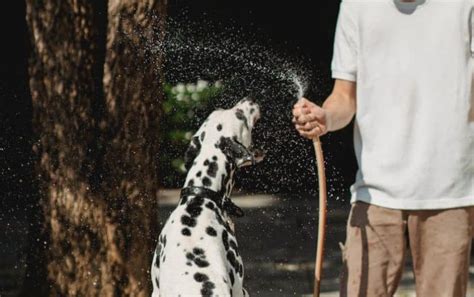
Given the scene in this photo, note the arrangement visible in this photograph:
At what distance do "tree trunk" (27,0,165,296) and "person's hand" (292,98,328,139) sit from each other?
2668mm

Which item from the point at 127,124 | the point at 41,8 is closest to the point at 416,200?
the point at 127,124

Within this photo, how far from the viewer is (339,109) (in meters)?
4.12

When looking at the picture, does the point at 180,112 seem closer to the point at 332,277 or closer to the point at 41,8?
the point at 332,277

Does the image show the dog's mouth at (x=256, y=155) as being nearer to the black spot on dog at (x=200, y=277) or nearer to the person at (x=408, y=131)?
the black spot on dog at (x=200, y=277)

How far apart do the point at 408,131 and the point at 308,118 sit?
0.36m

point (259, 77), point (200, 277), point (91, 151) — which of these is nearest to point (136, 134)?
point (91, 151)

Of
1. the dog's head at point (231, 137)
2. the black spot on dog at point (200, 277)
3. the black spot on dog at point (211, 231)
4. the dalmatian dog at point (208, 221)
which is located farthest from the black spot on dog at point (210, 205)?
the black spot on dog at point (200, 277)

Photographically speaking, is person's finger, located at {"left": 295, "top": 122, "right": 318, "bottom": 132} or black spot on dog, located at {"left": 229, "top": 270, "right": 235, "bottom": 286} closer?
person's finger, located at {"left": 295, "top": 122, "right": 318, "bottom": 132}

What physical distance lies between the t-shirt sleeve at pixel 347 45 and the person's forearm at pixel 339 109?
0.08 m

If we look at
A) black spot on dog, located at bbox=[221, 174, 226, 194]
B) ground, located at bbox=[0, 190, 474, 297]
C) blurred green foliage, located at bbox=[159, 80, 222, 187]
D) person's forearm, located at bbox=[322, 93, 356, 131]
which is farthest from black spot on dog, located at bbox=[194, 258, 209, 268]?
blurred green foliage, located at bbox=[159, 80, 222, 187]

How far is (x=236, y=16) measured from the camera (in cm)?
1189

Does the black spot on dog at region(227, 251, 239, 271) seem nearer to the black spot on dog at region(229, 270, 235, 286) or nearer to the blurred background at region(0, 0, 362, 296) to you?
the black spot on dog at region(229, 270, 235, 286)

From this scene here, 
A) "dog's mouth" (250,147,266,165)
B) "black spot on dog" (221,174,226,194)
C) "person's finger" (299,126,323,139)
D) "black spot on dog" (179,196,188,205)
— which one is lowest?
"black spot on dog" (179,196,188,205)

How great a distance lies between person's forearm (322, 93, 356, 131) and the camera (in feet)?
13.4
